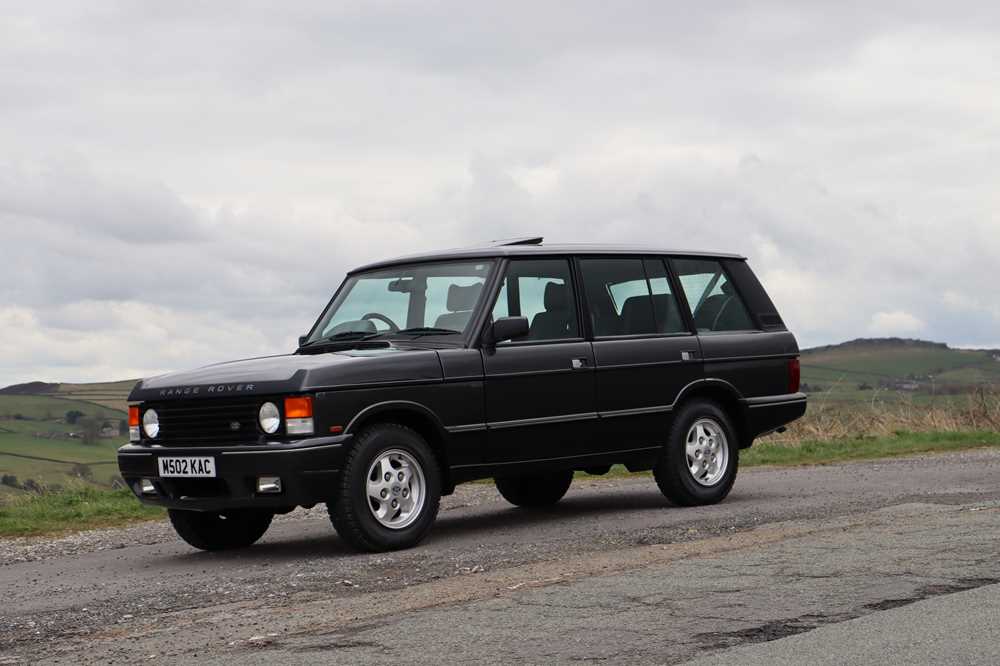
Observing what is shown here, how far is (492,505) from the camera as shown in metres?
13.0

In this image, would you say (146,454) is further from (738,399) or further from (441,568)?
(738,399)

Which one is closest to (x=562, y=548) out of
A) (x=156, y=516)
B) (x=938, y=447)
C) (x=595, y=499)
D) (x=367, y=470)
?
(x=367, y=470)

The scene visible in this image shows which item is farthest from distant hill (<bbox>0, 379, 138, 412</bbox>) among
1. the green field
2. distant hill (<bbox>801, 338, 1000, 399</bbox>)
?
distant hill (<bbox>801, 338, 1000, 399</bbox>)

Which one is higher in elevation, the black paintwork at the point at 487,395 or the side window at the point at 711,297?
the side window at the point at 711,297

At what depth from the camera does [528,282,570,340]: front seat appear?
10.6 metres

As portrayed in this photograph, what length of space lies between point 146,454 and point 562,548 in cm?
305

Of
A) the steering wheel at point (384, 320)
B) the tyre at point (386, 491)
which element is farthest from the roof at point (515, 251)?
the tyre at point (386, 491)

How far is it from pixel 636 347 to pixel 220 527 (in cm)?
357

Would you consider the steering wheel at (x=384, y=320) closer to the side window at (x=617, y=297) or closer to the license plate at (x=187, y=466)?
the side window at (x=617, y=297)

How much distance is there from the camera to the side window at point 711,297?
11859mm

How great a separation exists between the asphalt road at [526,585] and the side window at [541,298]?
1.54m

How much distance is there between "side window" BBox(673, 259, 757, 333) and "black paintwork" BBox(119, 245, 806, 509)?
0.32ft

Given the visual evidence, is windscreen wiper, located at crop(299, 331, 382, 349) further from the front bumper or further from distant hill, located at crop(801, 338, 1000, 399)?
distant hill, located at crop(801, 338, 1000, 399)

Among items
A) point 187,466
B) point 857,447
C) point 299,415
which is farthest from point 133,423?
point 857,447
